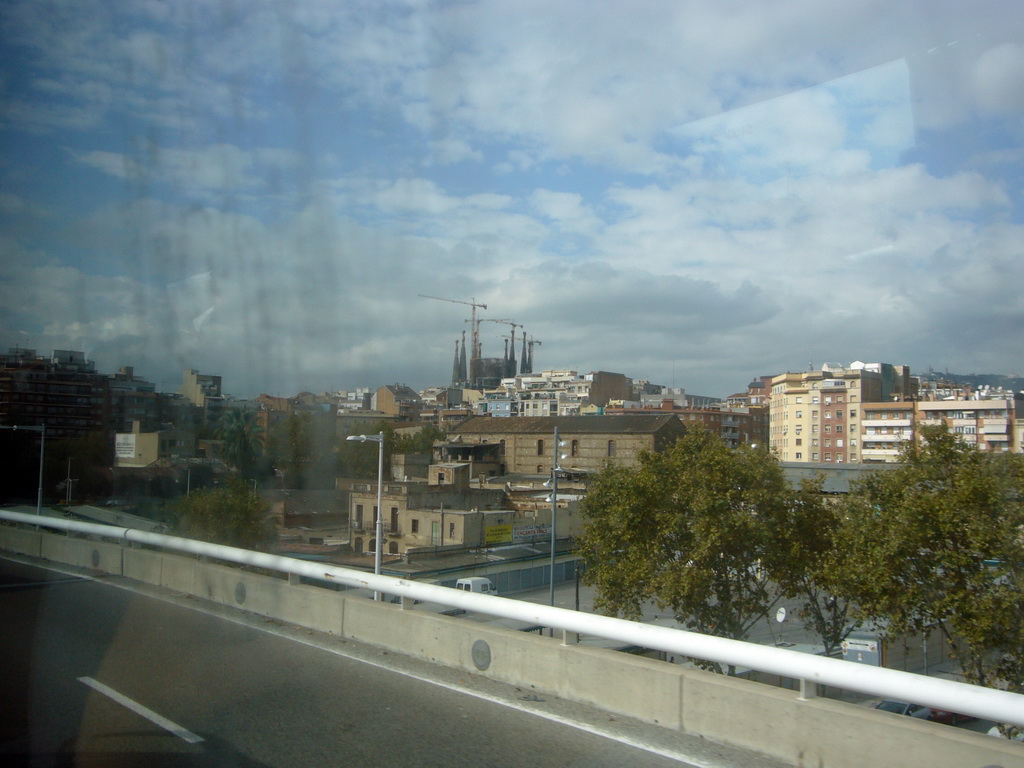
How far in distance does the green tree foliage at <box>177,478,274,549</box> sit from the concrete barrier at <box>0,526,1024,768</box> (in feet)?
56.6

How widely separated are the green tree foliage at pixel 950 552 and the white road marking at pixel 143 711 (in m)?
11.5

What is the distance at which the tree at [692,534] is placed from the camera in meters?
20.8

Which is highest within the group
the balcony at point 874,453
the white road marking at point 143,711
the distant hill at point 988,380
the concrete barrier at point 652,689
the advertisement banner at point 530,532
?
the distant hill at point 988,380

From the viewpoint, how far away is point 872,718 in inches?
189

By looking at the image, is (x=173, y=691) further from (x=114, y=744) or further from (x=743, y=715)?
(x=743, y=715)

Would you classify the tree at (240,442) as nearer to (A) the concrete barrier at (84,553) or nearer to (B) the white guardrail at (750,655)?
(A) the concrete barrier at (84,553)

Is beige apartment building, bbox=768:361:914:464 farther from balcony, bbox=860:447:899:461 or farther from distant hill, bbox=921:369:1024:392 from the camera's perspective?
distant hill, bbox=921:369:1024:392

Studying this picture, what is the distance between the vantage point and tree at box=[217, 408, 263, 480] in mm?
40438

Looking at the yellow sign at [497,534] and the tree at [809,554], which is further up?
the tree at [809,554]

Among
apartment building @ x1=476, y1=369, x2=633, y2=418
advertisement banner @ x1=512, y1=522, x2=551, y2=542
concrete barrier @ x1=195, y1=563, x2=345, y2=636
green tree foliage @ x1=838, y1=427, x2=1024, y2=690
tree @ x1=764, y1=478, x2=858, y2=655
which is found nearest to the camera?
concrete barrier @ x1=195, y1=563, x2=345, y2=636

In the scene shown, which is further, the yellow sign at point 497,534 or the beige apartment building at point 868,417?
the yellow sign at point 497,534

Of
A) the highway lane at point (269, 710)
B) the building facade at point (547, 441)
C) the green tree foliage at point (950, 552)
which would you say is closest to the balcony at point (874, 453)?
the green tree foliage at point (950, 552)

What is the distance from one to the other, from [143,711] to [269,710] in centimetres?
97

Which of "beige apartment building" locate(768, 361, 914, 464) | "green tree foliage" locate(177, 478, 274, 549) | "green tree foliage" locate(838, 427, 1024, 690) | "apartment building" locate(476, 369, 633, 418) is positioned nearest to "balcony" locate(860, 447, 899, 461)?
"beige apartment building" locate(768, 361, 914, 464)
